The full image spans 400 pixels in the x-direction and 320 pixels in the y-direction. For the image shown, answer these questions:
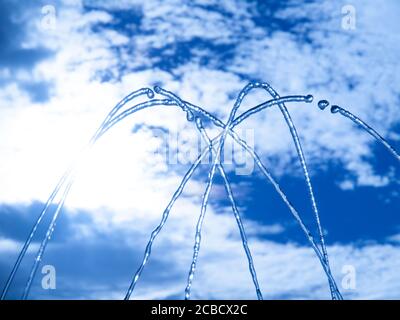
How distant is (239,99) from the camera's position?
1396cm

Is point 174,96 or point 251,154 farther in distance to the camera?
point 251,154

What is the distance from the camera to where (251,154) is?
14.2m

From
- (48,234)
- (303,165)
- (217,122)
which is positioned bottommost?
(48,234)

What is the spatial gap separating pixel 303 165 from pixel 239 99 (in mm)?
2604
